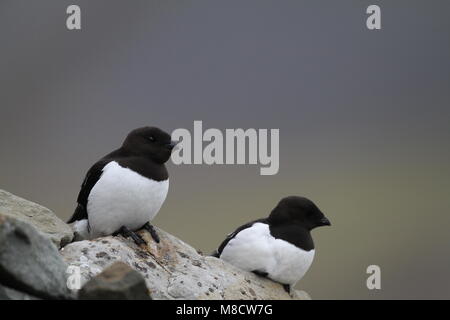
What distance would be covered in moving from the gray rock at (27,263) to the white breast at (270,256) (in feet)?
11.1

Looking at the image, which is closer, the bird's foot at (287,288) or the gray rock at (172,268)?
the gray rock at (172,268)

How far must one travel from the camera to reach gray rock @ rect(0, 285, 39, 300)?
20.7ft

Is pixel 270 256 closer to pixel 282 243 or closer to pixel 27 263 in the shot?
pixel 282 243

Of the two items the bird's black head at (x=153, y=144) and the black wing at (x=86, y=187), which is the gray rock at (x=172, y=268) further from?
the bird's black head at (x=153, y=144)

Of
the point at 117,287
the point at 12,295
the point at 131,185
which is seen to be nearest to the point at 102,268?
the point at 131,185

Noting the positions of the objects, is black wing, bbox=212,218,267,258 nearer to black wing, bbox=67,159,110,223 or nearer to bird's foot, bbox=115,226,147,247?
bird's foot, bbox=115,226,147,247

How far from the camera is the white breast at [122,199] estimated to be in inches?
348

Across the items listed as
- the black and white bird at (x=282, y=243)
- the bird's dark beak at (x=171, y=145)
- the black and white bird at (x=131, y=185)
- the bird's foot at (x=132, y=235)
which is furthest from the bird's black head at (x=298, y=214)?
the bird's foot at (x=132, y=235)

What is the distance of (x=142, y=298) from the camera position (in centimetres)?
633

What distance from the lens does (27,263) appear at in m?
6.43

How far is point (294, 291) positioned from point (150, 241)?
2245 millimetres

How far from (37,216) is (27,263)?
8.44 feet
